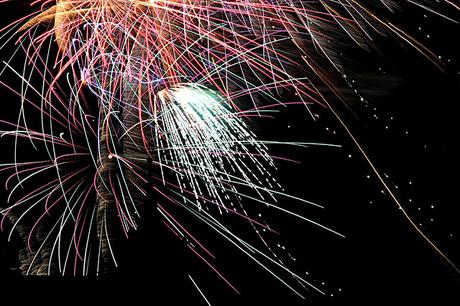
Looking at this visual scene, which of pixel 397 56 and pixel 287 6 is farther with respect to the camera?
pixel 397 56

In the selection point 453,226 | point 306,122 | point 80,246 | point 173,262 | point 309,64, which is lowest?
point 453,226

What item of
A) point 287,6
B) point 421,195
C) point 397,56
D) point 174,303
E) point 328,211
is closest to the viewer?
point 174,303

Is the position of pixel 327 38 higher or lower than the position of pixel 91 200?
higher

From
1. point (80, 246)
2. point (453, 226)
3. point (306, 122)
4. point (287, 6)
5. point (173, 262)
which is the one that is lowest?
point (453, 226)

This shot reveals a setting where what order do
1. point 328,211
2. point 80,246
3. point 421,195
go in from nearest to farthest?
point 80,246
point 421,195
point 328,211

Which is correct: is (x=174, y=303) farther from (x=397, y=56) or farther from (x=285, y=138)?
(x=285, y=138)

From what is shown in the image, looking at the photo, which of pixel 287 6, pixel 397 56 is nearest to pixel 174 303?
pixel 287 6

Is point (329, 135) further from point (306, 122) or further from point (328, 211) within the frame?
point (328, 211)

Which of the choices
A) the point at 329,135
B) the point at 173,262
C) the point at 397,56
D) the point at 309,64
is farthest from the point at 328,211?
the point at 173,262

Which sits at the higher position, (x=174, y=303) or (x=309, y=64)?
(x=309, y=64)
